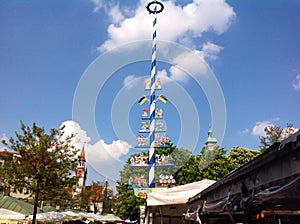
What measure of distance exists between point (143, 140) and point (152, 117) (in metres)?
1.78

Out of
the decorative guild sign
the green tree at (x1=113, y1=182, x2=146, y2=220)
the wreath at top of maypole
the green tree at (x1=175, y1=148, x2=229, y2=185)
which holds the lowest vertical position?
the green tree at (x1=113, y1=182, x2=146, y2=220)

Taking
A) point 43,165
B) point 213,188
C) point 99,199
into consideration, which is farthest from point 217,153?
point 99,199

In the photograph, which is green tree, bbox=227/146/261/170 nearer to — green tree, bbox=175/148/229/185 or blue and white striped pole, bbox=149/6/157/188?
green tree, bbox=175/148/229/185

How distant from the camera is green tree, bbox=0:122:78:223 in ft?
43.9

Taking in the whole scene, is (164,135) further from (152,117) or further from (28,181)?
(28,181)

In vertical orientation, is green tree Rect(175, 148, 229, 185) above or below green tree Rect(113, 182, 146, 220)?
above

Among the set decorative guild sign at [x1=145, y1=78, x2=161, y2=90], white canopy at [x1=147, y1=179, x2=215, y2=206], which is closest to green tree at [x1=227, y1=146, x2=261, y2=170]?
decorative guild sign at [x1=145, y1=78, x2=161, y2=90]

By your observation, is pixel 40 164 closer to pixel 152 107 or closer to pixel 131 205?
pixel 152 107

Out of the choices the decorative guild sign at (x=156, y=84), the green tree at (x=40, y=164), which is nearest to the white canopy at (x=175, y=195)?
the green tree at (x=40, y=164)

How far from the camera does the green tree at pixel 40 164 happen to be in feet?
43.9

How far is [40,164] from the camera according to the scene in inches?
534

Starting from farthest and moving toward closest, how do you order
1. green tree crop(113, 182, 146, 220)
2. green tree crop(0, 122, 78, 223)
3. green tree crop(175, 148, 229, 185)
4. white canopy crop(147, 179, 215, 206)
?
green tree crop(113, 182, 146, 220)
green tree crop(175, 148, 229, 185)
green tree crop(0, 122, 78, 223)
white canopy crop(147, 179, 215, 206)

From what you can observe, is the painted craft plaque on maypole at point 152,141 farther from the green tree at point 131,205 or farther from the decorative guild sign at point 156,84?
the green tree at point 131,205

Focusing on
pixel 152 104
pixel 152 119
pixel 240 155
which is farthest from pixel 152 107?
pixel 240 155
